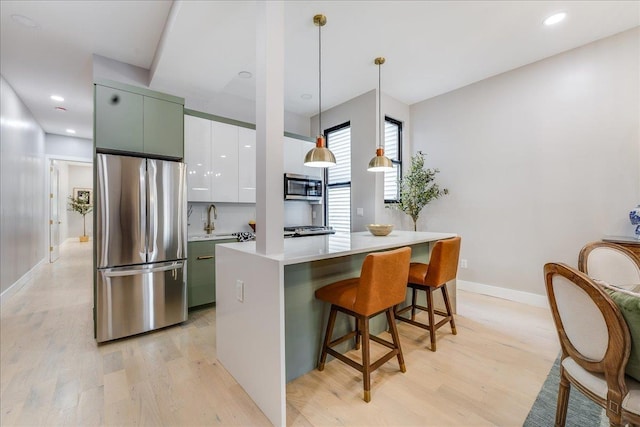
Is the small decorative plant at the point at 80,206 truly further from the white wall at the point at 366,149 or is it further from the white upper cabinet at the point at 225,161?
the white wall at the point at 366,149

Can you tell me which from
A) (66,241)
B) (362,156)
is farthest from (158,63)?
(66,241)

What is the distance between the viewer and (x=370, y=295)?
5.46 ft

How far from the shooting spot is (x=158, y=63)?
9.84 ft

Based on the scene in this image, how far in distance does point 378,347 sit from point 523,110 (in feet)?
11.2

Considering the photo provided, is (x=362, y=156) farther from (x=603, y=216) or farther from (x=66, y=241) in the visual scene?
(x=66, y=241)

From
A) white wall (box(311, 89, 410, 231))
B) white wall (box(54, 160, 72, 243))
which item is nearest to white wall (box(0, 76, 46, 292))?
white wall (box(54, 160, 72, 243))

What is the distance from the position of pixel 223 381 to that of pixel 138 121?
2480 millimetres

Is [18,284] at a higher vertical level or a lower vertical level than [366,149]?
lower

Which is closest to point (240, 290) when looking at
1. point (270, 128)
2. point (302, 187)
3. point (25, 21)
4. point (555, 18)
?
→ point (270, 128)

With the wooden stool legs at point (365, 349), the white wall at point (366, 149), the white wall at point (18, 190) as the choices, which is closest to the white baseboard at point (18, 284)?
the white wall at point (18, 190)

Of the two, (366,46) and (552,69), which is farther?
(552,69)

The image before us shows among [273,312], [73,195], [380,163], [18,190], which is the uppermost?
[73,195]

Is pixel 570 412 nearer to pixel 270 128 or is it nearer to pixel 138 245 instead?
pixel 270 128

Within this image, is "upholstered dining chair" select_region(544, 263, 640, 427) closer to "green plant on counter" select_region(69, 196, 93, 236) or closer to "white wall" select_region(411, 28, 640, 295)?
"white wall" select_region(411, 28, 640, 295)
